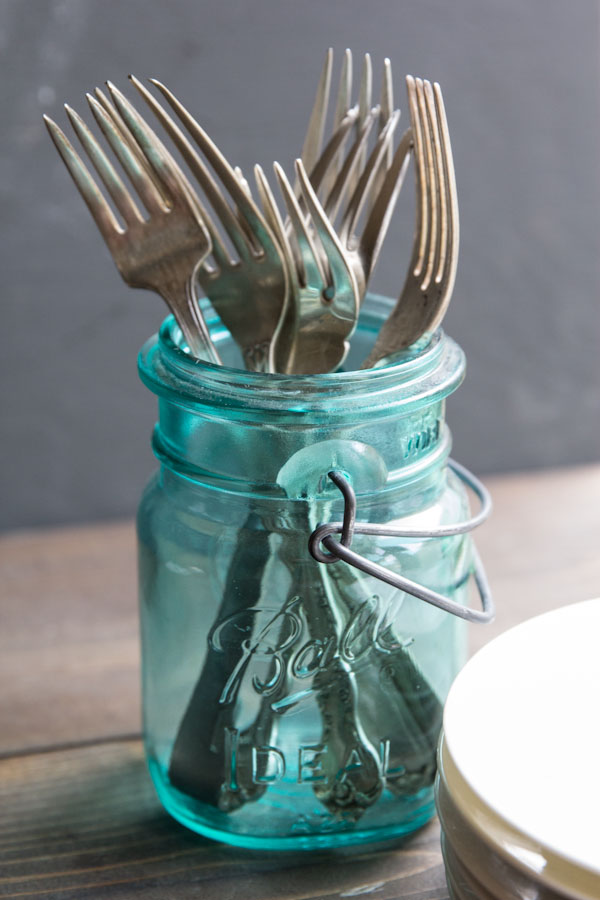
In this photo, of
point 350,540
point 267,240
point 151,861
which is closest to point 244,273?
point 267,240

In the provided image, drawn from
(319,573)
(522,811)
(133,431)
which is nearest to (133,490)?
(133,431)

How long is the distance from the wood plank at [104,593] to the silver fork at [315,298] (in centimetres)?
22

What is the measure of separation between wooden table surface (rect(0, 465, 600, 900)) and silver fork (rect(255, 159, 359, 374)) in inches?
7.9

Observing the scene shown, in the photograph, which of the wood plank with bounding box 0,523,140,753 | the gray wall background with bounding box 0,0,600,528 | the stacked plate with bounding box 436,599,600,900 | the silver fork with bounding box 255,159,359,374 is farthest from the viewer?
the gray wall background with bounding box 0,0,600,528

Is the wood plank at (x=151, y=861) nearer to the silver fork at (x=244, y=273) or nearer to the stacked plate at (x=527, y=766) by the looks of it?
the stacked plate at (x=527, y=766)

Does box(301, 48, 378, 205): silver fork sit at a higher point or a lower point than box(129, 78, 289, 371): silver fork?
higher

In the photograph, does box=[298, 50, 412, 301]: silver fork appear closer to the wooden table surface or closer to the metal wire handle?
the metal wire handle

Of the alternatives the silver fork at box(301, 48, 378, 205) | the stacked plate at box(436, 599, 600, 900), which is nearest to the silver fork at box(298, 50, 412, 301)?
the silver fork at box(301, 48, 378, 205)

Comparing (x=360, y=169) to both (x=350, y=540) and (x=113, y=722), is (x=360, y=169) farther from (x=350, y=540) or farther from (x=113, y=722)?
(x=113, y=722)

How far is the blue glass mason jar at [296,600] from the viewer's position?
39cm

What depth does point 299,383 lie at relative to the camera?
1.24ft

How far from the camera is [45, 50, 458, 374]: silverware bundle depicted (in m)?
0.39

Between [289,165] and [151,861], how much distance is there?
47cm

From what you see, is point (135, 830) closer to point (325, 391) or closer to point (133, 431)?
point (325, 391)
